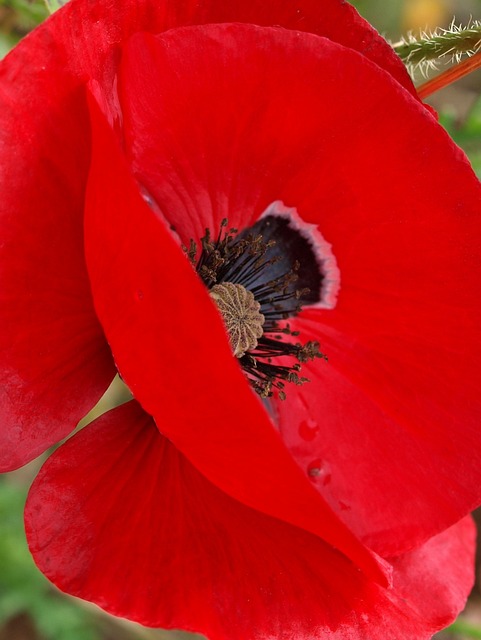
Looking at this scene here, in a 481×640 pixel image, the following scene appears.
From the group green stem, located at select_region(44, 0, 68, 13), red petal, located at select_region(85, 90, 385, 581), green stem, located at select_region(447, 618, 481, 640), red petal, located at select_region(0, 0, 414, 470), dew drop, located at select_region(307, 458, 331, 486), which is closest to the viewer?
red petal, located at select_region(85, 90, 385, 581)

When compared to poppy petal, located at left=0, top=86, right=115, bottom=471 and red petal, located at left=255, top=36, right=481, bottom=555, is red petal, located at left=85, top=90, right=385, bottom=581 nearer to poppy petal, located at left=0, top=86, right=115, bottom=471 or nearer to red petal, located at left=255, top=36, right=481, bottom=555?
poppy petal, located at left=0, top=86, right=115, bottom=471

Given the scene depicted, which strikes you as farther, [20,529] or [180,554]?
[20,529]

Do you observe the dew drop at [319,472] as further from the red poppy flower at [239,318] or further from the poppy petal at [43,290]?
the poppy petal at [43,290]

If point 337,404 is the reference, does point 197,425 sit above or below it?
above

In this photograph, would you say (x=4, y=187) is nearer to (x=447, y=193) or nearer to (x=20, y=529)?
(x=447, y=193)

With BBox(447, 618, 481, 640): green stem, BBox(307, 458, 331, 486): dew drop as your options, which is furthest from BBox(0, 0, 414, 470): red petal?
BBox(447, 618, 481, 640): green stem

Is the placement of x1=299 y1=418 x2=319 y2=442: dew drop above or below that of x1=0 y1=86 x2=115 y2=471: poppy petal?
Result: below

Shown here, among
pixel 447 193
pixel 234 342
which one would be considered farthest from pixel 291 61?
pixel 234 342
